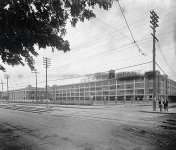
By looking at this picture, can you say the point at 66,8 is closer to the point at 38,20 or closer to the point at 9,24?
the point at 38,20

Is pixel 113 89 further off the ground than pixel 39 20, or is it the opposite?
pixel 39 20

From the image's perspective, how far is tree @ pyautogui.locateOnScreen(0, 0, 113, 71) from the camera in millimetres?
5715

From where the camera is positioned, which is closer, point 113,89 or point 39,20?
point 39,20

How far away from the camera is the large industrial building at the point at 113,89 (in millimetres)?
103494

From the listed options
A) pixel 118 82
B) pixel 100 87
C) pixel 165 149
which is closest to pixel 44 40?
pixel 165 149

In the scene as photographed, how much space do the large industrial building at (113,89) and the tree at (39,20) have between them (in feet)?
249

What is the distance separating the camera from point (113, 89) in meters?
122

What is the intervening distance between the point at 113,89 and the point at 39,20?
116755 mm

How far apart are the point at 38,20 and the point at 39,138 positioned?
209 inches

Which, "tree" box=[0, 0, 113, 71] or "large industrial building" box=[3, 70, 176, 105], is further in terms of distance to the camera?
"large industrial building" box=[3, 70, 176, 105]

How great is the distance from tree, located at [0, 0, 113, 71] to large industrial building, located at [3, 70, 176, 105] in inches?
2989

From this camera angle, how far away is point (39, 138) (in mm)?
9008

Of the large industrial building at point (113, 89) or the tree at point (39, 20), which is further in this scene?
the large industrial building at point (113, 89)

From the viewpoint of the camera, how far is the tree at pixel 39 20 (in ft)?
18.7
